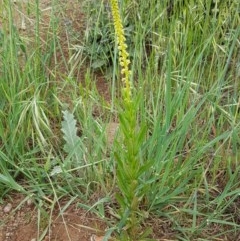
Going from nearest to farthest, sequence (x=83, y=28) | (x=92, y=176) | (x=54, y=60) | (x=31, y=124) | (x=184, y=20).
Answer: (x=92, y=176) < (x=31, y=124) < (x=184, y=20) < (x=54, y=60) < (x=83, y=28)

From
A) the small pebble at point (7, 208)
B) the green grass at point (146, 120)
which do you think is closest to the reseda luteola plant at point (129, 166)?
the green grass at point (146, 120)

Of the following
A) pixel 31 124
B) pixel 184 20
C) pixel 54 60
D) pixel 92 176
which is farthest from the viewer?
pixel 54 60

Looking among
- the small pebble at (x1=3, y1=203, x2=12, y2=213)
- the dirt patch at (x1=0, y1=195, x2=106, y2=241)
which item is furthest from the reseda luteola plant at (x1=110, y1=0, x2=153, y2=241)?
A: the small pebble at (x1=3, y1=203, x2=12, y2=213)

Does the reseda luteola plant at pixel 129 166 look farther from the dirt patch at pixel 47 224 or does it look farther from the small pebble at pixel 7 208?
the small pebble at pixel 7 208

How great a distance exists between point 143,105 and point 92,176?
35 centimetres

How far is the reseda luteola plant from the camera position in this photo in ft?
4.87

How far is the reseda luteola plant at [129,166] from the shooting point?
1485 millimetres

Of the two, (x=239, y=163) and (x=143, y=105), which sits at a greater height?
(x=143, y=105)

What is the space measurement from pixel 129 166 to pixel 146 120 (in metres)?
0.51

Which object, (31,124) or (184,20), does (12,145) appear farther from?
(184,20)

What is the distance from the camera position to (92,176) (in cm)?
202

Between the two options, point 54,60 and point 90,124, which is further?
point 54,60

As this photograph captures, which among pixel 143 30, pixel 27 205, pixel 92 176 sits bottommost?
pixel 27 205

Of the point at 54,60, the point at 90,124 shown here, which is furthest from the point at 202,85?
the point at 54,60
